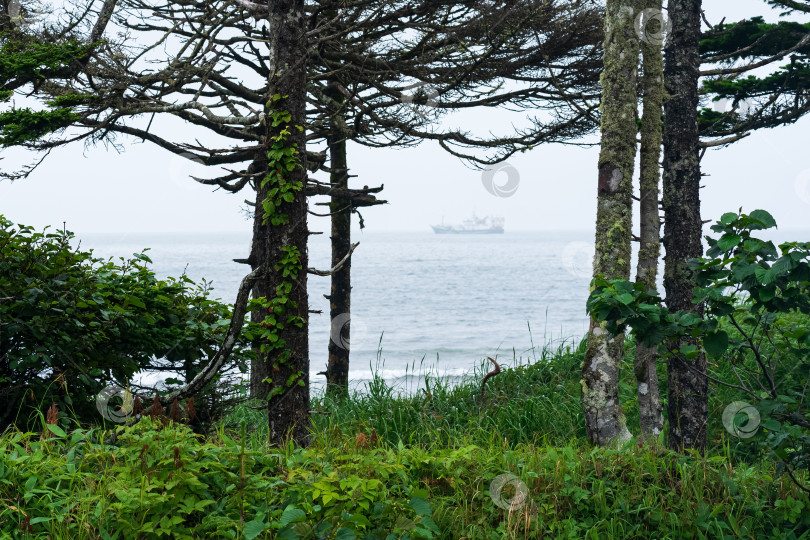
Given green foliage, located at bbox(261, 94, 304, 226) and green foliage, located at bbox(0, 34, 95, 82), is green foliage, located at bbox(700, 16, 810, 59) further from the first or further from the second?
green foliage, located at bbox(0, 34, 95, 82)

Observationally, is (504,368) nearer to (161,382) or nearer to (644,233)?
(644,233)

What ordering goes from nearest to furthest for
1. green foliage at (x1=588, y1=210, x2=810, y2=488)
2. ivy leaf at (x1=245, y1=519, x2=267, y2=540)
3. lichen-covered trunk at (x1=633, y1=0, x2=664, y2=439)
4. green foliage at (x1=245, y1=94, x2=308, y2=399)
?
ivy leaf at (x1=245, y1=519, x2=267, y2=540)
green foliage at (x1=588, y1=210, x2=810, y2=488)
green foliage at (x1=245, y1=94, x2=308, y2=399)
lichen-covered trunk at (x1=633, y1=0, x2=664, y2=439)

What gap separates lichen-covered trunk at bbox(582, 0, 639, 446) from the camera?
6559mm

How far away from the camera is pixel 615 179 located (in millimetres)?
6734

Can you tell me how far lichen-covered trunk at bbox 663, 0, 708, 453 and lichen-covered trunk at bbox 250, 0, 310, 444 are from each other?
3.89 meters

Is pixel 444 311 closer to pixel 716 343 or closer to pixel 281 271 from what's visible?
pixel 281 271

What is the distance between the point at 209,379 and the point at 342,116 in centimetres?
636

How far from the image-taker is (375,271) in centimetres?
6981

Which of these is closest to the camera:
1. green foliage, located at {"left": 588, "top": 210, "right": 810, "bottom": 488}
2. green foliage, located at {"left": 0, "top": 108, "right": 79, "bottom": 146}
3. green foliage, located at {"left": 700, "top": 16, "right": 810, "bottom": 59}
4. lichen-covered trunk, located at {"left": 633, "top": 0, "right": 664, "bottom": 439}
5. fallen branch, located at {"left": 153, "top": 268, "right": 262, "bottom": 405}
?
green foliage, located at {"left": 588, "top": 210, "right": 810, "bottom": 488}

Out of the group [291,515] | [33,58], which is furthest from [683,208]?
[33,58]

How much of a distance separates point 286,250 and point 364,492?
3018 mm

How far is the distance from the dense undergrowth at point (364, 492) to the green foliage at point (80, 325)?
59 cm

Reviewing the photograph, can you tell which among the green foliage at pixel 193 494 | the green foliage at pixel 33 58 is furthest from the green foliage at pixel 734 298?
the green foliage at pixel 33 58

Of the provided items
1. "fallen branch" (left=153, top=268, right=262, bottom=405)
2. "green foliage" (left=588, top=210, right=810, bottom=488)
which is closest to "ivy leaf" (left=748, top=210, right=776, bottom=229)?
"green foliage" (left=588, top=210, right=810, bottom=488)
